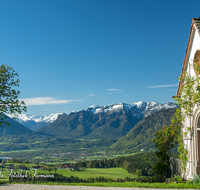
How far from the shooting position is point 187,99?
19.6 meters

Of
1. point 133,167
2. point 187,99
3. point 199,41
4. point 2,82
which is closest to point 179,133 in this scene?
point 187,99

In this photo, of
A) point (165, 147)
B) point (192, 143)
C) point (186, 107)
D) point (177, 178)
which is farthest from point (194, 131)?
point (177, 178)

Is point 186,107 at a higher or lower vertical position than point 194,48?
lower

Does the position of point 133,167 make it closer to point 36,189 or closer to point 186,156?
point 186,156

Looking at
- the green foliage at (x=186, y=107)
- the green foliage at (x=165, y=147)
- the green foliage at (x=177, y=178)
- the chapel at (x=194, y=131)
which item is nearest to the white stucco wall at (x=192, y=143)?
the chapel at (x=194, y=131)

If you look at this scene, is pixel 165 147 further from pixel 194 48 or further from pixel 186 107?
pixel 194 48

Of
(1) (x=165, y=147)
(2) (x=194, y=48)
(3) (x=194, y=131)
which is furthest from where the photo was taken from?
(1) (x=165, y=147)

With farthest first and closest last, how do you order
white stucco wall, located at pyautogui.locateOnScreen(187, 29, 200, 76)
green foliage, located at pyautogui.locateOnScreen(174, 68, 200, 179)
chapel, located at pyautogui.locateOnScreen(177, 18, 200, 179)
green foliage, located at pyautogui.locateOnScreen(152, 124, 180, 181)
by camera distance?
green foliage, located at pyautogui.locateOnScreen(152, 124, 180, 181)
white stucco wall, located at pyautogui.locateOnScreen(187, 29, 200, 76)
chapel, located at pyautogui.locateOnScreen(177, 18, 200, 179)
green foliage, located at pyautogui.locateOnScreen(174, 68, 200, 179)

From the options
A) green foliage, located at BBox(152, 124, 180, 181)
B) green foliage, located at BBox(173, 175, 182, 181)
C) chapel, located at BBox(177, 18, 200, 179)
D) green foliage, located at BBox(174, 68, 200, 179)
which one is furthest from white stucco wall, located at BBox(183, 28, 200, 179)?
green foliage, located at BBox(152, 124, 180, 181)

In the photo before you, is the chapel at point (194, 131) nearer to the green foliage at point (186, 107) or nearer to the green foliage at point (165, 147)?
the green foliage at point (186, 107)

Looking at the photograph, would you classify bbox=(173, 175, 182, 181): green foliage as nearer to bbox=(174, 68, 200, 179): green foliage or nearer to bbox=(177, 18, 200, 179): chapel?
bbox=(174, 68, 200, 179): green foliage

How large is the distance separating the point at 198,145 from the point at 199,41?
374 inches

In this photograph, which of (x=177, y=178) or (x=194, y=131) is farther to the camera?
(x=194, y=131)

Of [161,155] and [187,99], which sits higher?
[187,99]
